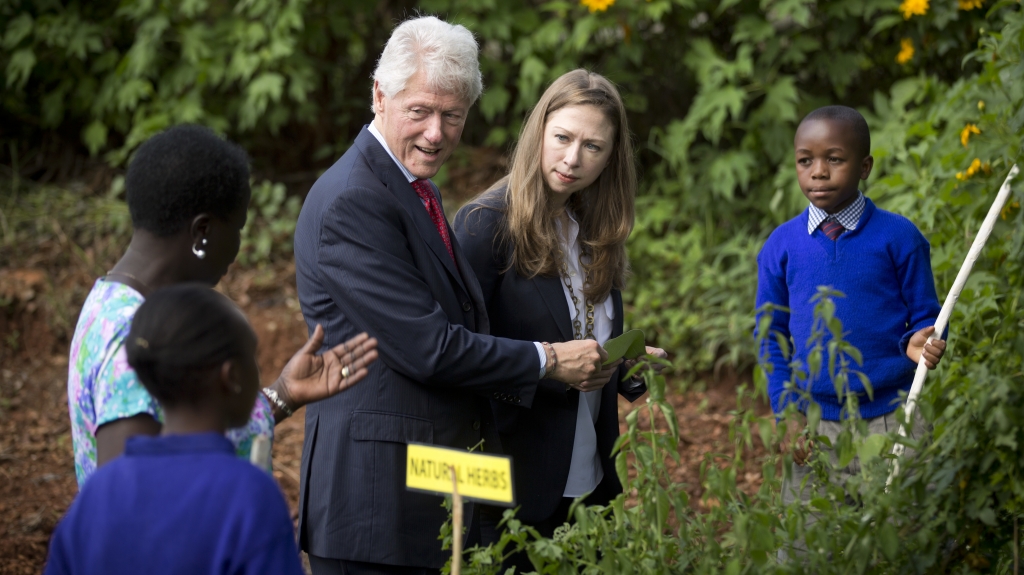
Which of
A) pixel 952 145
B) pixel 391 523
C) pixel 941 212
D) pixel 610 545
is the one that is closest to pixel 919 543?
pixel 610 545

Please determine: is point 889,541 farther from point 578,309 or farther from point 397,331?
point 578,309

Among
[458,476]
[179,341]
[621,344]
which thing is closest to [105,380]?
[179,341]

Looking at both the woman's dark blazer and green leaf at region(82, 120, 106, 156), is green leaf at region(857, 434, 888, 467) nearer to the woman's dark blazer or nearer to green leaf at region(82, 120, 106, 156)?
the woman's dark blazer

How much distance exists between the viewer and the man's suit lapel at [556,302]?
8.15 feet

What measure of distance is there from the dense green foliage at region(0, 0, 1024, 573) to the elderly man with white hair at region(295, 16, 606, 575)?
3.65 ft

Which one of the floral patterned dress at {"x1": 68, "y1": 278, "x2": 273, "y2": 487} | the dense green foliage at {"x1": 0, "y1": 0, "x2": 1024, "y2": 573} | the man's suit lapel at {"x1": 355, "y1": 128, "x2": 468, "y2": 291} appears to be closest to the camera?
the floral patterned dress at {"x1": 68, "y1": 278, "x2": 273, "y2": 487}

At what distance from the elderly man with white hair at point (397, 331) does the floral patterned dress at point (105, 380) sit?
404mm

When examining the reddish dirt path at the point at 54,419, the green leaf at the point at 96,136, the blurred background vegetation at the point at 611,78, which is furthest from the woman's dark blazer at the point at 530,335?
the green leaf at the point at 96,136

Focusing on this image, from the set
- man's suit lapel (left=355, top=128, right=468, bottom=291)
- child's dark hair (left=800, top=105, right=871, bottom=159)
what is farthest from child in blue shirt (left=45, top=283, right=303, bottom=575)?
child's dark hair (left=800, top=105, right=871, bottom=159)

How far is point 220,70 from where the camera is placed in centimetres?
583

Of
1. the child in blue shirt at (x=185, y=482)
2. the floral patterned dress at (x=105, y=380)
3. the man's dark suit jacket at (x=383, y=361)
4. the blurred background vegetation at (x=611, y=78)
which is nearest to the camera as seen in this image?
the child in blue shirt at (x=185, y=482)

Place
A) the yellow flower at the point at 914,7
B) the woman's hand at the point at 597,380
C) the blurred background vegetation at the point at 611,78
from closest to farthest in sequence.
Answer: the woman's hand at the point at 597,380
the yellow flower at the point at 914,7
the blurred background vegetation at the point at 611,78

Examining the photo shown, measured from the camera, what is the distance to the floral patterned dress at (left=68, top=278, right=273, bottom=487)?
1.51 m

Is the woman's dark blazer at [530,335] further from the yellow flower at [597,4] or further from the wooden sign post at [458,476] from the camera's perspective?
the yellow flower at [597,4]
